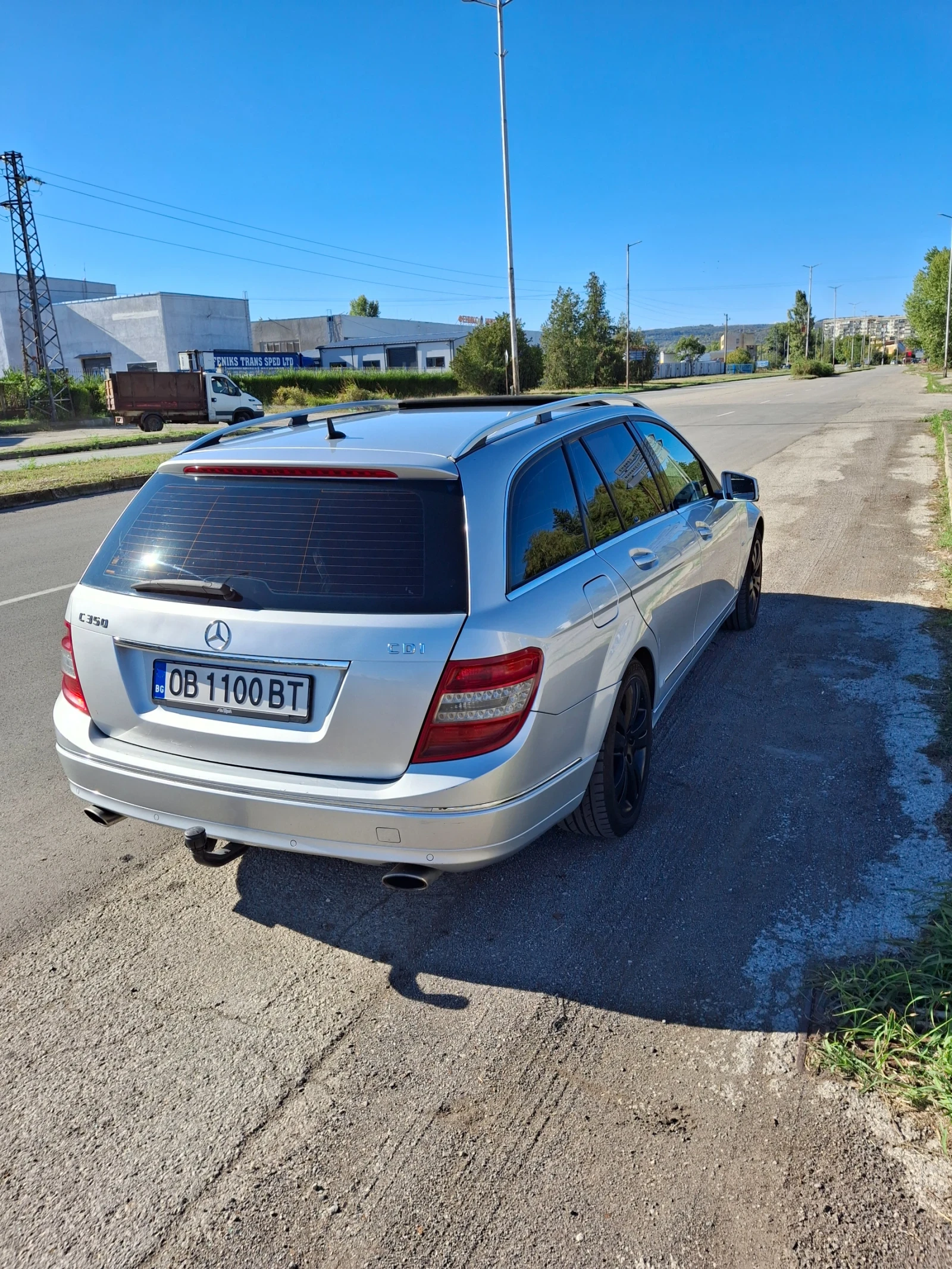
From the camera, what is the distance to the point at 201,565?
10.2 ft

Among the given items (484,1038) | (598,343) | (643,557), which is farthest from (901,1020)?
(598,343)

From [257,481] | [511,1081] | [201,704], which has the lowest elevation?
[511,1081]

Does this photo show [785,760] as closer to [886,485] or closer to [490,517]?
[490,517]

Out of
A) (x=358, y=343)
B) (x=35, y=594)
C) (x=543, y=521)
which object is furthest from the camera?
(x=358, y=343)

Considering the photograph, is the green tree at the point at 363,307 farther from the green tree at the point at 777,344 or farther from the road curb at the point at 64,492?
the road curb at the point at 64,492

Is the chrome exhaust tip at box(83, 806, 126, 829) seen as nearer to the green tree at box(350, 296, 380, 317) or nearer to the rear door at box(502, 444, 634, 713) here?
the rear door at box(502, 444, 634, 713)

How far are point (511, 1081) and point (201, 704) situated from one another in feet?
4.78

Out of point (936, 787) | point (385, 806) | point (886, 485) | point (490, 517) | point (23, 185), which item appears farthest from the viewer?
point (23, 185)

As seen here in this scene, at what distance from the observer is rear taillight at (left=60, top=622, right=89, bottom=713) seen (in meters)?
3.31

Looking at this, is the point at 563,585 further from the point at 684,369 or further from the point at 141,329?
the point at 684,369

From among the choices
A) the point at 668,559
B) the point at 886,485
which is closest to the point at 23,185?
the point at 886,485

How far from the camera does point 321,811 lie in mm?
2836

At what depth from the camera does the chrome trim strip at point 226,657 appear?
278cm

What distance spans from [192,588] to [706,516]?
3128mm
